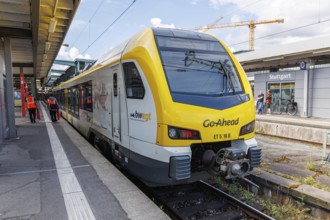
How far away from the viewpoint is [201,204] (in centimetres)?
443

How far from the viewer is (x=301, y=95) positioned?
17.2 meters

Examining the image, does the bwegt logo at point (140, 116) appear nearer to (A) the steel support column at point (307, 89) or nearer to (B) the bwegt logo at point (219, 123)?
(B) the bwegt logo at point (219, 123)

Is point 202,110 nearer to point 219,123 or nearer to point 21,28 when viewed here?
point 219,123

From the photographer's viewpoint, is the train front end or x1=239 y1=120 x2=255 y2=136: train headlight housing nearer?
the train front end

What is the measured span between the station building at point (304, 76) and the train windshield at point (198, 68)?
1159 centimetres

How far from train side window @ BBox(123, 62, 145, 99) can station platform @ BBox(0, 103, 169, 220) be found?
147 cm

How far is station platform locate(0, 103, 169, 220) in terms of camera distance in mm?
3406

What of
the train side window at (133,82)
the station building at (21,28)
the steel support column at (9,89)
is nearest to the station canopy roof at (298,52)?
the station building at (21,28)

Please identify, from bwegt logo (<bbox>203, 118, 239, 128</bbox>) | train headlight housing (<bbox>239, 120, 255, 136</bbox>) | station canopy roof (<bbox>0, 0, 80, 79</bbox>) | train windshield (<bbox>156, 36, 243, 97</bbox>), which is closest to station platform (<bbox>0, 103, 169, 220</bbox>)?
bwegt logo (<bbox>203, 118, 239, 128</bbox>)

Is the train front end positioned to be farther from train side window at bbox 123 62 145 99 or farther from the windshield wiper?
train side window at bbox 123 62 145 99

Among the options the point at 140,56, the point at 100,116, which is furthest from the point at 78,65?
the point at 140,56

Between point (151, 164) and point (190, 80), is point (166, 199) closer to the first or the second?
point (151, 164)

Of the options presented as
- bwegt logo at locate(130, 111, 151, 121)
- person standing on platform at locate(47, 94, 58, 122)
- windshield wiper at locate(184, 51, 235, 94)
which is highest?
windshield wiper at locate(184, 51, 235, 94)

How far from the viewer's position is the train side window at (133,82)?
13.8ft
